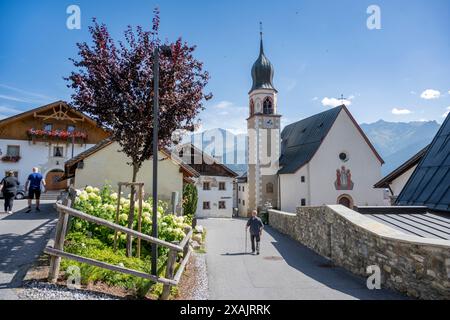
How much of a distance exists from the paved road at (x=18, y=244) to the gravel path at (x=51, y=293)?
0.54ft

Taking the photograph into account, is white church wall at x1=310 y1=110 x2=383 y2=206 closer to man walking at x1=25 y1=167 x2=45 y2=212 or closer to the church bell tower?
the church bell tower

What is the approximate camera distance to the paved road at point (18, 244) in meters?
5.07

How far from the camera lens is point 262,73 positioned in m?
39.6

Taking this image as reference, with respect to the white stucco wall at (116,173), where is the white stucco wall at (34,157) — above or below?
above

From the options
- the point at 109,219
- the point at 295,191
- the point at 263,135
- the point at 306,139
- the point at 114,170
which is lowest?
the point at 109,219

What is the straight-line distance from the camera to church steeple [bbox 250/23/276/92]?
39.2 meters

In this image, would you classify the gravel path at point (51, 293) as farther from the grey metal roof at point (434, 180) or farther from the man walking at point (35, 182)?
the grey metal roof at point (434, 180)

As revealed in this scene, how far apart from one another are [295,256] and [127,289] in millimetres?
7211

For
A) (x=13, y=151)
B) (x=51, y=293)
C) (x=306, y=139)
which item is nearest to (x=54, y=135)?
(x=13, y=151)

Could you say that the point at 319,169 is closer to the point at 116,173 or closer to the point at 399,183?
the point at 399,183

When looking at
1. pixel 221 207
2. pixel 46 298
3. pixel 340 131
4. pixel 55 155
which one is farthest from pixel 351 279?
pixel 55 155

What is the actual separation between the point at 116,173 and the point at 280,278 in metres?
10.4

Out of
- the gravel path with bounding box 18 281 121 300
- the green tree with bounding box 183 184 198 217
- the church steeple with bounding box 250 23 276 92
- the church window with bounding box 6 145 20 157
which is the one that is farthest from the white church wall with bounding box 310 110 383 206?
the gravel path with bounding box 18 281 121 300

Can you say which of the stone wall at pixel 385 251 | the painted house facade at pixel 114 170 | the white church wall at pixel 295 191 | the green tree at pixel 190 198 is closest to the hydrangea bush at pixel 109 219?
the stone wall at pixel 385 251
